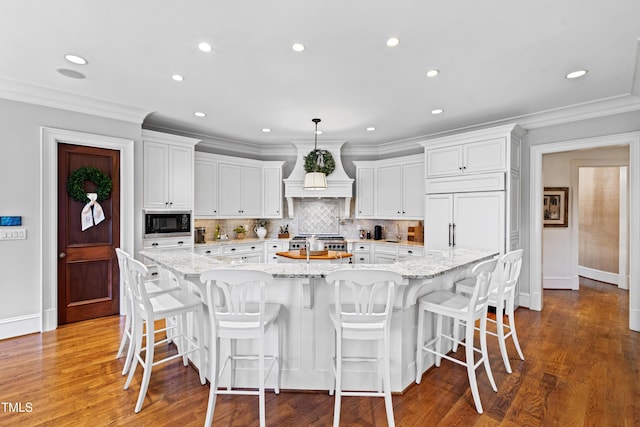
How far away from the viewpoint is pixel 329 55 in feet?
9.16

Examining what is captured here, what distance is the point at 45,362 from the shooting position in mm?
2949

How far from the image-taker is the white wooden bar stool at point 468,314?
233cm

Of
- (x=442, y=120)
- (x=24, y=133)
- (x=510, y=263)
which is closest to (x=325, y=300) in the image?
(x=510, y=263)

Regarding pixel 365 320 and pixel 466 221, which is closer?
pixel 365 320

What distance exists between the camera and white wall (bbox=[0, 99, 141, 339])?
346 centimetres

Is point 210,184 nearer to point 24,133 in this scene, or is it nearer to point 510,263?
point 24,133

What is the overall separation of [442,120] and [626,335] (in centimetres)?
343

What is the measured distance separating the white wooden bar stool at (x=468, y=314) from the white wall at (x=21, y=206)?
13.8ft

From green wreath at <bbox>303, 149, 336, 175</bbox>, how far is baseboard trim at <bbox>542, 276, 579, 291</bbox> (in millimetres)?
4300

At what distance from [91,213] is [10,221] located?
2.40 ft

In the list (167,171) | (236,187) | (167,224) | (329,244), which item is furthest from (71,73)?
(329,244)

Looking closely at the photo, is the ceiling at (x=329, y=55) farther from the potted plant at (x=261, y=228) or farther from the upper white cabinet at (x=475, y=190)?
the potted plant at (x=261, y=228)

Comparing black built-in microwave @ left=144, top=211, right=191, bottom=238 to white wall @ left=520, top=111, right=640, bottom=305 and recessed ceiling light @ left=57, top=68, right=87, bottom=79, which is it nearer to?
recessed ceiling light @ left=57, top=68, right=87, bottom=79

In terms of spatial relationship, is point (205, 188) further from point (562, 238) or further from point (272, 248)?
point (562, 238)
